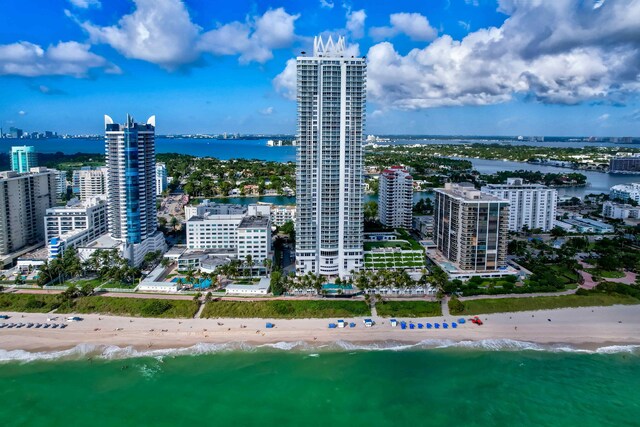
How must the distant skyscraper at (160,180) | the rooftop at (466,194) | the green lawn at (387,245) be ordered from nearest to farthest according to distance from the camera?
the rooftop at (466,194) < the green lawn at (387,245) < the distant skyscraper at (160,180)

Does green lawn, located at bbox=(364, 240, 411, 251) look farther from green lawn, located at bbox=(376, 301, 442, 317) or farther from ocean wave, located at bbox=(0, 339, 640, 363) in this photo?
ocean wave, located at bbox=(0, 339, 640, 363)

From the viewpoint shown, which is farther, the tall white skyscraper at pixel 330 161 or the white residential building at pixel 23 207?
the white residential building at pixel 23 207

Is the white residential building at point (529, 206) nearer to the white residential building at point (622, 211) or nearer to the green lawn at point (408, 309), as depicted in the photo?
the white residential building at point (622, 211)

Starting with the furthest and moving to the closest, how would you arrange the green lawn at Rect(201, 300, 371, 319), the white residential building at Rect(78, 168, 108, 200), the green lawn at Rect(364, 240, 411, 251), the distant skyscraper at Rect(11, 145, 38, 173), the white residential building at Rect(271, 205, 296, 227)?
the distant skyscraper at Rect(11, 145, 38, 173)
the white residential building at Rect(78, 168, 108, 200)
the white residential building at Rect(271, 205, 296, 227)
the green lawn at Rect(364, 240, 411, 251)
the green lawn at Rect(201, 300, 371, 319)

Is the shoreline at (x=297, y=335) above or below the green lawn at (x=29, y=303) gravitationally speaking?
below

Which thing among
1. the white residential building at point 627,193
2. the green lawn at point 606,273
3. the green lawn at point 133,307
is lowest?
the green lawn at point 133,307

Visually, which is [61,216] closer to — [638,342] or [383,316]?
[383,316]

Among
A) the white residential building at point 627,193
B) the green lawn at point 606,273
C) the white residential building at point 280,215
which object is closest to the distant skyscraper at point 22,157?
the white residential building at point 280,215

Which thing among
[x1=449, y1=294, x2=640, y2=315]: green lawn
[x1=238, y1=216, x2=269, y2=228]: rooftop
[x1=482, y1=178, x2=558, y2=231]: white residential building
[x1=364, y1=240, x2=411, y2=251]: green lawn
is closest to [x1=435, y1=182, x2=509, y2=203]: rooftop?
[x1=364, y1=240, x2=411, y2=251]: green lawn
